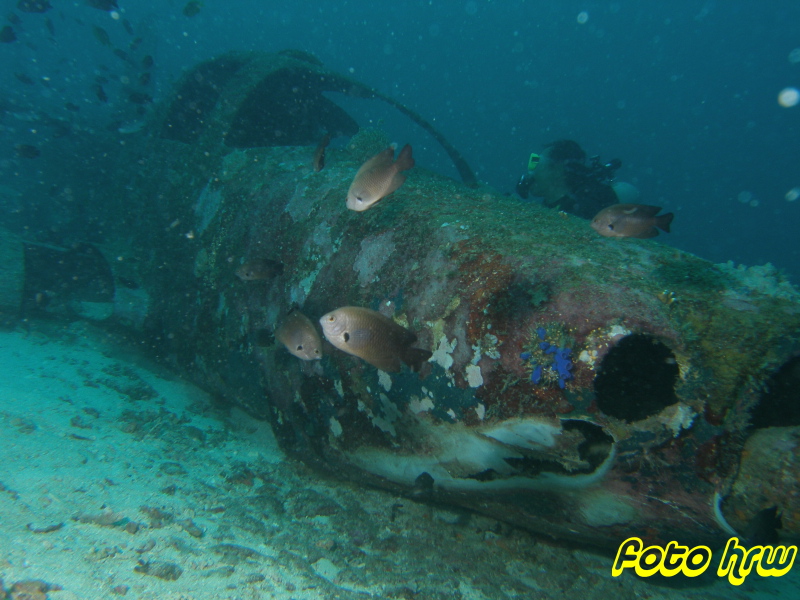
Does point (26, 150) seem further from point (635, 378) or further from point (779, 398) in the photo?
point (779, 398)

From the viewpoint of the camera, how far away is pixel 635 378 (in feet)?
6.48

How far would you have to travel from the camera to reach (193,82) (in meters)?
7.86

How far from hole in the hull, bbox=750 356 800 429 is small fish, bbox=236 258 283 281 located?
11.8 ft

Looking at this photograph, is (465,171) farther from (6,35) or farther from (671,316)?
(6,35)

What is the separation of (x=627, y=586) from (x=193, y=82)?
10.5m

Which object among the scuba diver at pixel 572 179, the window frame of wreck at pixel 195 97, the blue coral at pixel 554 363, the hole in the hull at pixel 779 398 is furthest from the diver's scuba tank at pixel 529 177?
the window frame of wreck at pixel 195 97

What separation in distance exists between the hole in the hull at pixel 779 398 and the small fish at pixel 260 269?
3593mm

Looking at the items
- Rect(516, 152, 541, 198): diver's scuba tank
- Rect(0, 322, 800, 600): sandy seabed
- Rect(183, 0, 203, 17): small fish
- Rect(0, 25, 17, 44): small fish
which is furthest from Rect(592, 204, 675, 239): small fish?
Rect(183, 0, 203, 17): small fish

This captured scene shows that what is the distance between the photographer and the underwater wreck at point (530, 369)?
1.86 metres

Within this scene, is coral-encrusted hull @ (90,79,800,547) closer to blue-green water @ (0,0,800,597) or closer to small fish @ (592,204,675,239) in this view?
small fish @ (592,204,675,239)

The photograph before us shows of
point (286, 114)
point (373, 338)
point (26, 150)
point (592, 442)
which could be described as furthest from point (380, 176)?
point (26, 150)

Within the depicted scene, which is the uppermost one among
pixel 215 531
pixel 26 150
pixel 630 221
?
pixel 630 221

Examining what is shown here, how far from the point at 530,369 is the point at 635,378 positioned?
0.54 m

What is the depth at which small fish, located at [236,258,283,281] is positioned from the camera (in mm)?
3508
